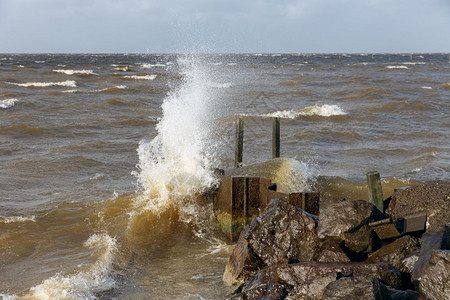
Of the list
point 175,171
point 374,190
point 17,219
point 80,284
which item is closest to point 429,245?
point 374,190

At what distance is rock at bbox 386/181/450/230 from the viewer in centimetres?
671

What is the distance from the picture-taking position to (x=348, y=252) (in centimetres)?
598

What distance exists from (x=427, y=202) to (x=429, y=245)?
1518 millimetres

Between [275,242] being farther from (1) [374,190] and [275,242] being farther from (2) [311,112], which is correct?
(2) [311,112]

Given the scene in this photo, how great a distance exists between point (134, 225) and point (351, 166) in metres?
6.21

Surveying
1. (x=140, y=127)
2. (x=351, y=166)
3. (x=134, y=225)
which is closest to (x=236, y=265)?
(x=134, y=225)

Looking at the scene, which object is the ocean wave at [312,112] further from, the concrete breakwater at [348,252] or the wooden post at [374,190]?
the concrete breakwater at [348,252]

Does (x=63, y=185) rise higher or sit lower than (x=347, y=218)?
lower

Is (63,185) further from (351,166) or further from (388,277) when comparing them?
(388,277)

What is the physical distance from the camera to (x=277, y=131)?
1123 cm

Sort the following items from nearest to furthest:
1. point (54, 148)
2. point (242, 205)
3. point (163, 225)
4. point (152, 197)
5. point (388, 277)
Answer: point (388, 277), point (242, 205), point (163, 225), point (152, 197), point (54, 148)

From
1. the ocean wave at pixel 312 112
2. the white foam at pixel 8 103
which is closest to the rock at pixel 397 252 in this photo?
the ocean wave at pixel 312 112

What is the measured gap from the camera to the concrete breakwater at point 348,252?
4.96 m

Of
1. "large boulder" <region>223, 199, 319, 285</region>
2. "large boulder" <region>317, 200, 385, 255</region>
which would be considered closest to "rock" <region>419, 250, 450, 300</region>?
"large boulder" <region>317, 200, 385, 255</region>
